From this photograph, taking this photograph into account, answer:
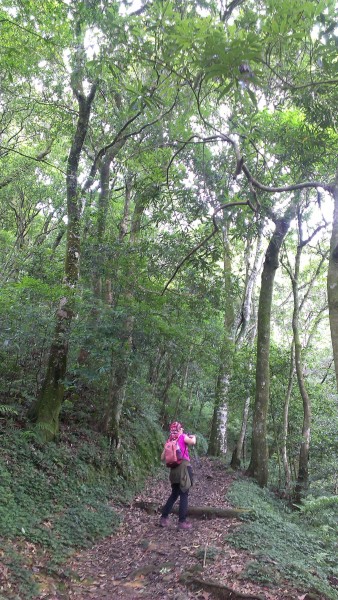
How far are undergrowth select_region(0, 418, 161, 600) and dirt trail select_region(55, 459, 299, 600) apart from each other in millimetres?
331

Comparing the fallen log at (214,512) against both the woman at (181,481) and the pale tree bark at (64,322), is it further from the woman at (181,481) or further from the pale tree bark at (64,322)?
the pale tree bark at (64,322)

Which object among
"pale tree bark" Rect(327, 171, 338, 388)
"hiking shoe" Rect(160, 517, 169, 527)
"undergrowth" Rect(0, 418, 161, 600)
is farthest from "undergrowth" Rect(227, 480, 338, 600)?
"pale tree bark" Rect(327, 171, 338, 388)

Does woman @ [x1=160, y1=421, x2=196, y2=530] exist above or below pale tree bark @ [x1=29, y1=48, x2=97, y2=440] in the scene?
below

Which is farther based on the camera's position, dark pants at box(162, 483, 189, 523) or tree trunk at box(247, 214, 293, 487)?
tree trunk at box(247, 214, 293, 487)

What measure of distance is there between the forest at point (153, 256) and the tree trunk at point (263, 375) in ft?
0.15

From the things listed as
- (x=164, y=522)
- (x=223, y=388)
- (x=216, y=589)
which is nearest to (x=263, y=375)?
(x=223, y=388)

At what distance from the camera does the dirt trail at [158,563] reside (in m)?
4.46

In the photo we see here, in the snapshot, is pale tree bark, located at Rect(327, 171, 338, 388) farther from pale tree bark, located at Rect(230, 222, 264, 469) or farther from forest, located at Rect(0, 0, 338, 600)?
pale tree bark, located at Rect(230, 222, 264, 469)

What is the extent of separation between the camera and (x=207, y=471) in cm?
1353

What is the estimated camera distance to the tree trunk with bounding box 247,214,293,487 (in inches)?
451

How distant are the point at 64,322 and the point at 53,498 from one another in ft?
11.1

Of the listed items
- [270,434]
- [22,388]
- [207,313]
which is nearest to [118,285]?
[207,313]

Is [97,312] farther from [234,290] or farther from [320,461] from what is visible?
[320,461]

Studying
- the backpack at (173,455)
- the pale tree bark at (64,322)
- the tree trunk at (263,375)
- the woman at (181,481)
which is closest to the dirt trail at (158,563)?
the woman at (181,481)
